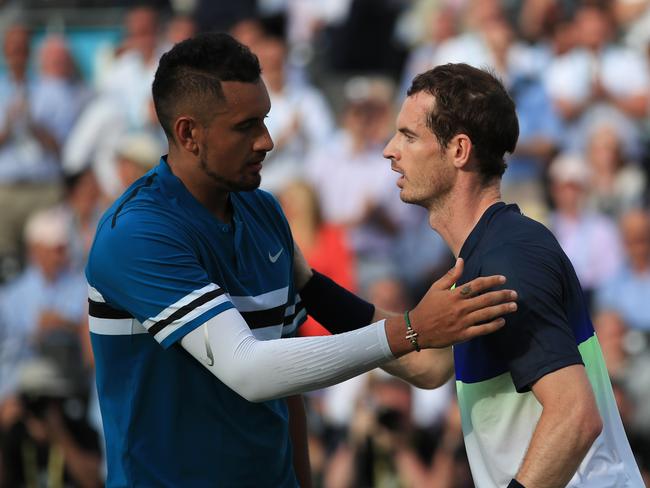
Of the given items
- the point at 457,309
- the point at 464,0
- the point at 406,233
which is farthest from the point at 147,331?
the point at 464,0

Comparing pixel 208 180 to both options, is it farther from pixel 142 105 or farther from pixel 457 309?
pixel 142 105

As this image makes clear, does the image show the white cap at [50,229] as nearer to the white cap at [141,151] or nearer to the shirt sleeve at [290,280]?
the white cap at [141,151]

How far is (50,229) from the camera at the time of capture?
8.30 metres

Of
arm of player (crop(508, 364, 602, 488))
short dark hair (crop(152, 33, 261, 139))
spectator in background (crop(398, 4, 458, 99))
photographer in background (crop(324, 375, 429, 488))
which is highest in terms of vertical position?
spectator in background (crop(398, 4, 458, 99))

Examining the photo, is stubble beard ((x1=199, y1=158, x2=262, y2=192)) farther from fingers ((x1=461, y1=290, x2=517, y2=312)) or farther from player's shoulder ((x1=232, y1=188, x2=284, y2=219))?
fingers ((x1=461, y1=290, x2=517, y2=312))

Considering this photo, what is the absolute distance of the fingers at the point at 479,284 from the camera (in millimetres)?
2854

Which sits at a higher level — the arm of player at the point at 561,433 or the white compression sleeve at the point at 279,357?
the white compression sleeve at the point at 279,357

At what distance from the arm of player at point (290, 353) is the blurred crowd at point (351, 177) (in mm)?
3446

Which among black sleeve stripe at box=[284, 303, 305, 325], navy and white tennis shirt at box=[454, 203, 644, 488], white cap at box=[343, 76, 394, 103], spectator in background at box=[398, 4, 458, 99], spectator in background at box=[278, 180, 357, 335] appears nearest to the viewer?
navy and white tennis shirt at box=[454, 203, 644, 488]

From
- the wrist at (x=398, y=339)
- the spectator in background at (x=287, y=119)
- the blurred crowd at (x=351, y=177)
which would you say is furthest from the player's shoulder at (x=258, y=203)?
the spectator in background at (x=287, y=119)

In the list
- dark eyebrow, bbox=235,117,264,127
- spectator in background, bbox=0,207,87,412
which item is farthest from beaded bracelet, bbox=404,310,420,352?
spectator in background, bbox=0,207,87,412

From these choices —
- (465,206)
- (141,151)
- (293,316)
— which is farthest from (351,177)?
(465,206)

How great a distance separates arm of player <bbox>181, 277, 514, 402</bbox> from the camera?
9.84 feet

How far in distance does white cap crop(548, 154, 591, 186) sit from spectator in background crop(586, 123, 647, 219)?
2.5 inches
